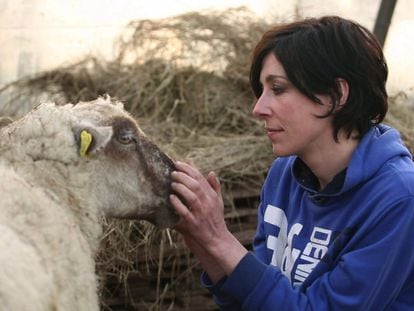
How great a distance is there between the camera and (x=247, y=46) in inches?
187

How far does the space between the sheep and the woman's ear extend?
23.2 inches

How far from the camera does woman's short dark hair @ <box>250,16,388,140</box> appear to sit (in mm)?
2008

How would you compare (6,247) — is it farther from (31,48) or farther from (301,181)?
(31,48)

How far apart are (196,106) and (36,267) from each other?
2669 mm

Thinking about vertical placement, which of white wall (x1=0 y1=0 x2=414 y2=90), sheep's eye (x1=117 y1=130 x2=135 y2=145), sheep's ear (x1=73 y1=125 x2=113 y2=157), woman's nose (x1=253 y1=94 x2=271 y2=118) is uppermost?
woman's nose (x1=253 y1=94 x2=271 y2=118)

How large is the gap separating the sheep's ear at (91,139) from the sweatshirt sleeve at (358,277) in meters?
0.55

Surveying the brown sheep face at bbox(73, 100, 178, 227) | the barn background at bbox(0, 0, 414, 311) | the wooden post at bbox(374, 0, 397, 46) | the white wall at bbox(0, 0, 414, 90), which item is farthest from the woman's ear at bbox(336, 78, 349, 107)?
the wooden post at bbox(374, 0, 397, 46)

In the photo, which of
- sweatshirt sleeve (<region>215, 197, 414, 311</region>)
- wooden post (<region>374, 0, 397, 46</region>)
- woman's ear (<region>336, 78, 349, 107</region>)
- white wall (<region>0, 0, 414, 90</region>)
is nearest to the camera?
sweatshirt sleeve (<region>215, 197, 414, 311</region>)

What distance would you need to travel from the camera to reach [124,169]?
7.40ft

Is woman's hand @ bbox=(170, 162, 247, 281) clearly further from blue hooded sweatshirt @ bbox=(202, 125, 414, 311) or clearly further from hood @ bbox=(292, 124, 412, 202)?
hood @ bbox=(292, 124, 412, 202)

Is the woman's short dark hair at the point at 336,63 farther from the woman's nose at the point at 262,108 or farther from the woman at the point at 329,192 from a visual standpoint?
the woman's nose at the point at 262,108

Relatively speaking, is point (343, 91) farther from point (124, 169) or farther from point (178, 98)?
point (178, 98)

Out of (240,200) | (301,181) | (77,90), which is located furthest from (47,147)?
(77,90)

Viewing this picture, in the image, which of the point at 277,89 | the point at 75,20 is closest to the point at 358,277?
the point at 277,89
